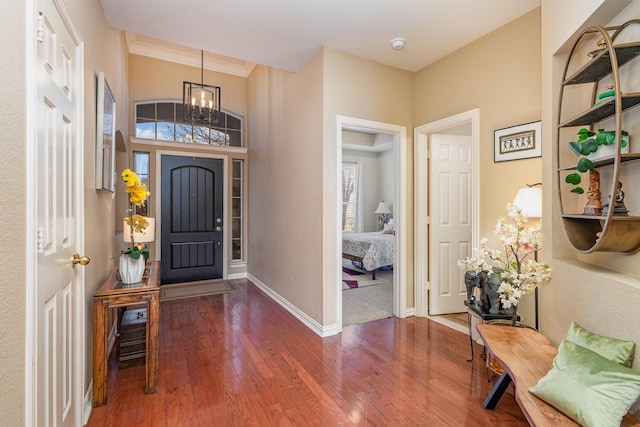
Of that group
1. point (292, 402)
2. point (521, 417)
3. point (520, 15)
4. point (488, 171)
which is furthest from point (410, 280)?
point (520, 15)

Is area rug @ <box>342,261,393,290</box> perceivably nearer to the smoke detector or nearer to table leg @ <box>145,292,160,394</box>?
table leg @ <box>145,292,160,394</box>

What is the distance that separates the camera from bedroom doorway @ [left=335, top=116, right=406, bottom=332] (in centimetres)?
319

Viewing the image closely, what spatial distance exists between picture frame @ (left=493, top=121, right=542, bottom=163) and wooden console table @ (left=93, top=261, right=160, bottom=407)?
2.95 m

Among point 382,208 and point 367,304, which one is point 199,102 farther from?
point 382,208

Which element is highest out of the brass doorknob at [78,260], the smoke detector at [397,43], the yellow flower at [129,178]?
the smoke detector at [397,43]

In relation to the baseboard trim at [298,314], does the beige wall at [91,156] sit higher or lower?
higher

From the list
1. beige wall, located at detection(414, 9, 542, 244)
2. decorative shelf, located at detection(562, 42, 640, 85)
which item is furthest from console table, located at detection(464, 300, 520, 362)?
decorative shelf, located at detection(562, 42, 640, 85)

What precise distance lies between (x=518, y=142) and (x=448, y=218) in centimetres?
124

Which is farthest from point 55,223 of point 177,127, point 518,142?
point 177,127

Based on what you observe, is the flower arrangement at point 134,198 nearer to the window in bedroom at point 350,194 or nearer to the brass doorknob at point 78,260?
the brass doorknob at point 78,260

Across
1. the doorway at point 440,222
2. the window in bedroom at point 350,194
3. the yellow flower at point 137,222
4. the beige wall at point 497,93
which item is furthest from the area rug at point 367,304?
the window in bedroom at point 350,194

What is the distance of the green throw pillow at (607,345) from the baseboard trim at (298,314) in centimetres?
196

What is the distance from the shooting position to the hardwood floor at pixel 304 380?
1.87 m

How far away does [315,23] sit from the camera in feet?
8.52
